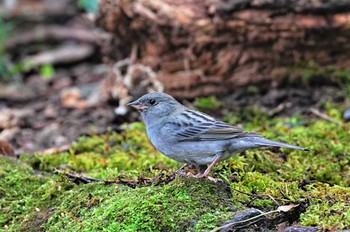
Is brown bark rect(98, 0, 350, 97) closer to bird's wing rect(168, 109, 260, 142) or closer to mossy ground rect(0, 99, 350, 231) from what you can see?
mossy ground rect(0, 99, 350, 231)

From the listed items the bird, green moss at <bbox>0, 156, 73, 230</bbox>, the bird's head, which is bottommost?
green moss at <bbox>0, 156, 73, 230</bbox>

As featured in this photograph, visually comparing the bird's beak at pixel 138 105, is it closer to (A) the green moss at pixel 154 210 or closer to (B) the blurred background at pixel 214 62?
(A) the green moss at pixel 154 210

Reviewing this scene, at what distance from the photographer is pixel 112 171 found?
5.23 meters

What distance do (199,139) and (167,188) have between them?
602mm

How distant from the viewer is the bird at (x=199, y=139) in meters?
4.54

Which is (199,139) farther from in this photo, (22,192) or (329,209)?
(22,192)

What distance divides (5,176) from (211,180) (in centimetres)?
194

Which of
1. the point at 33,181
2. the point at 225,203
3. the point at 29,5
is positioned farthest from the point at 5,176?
the point at 29,5

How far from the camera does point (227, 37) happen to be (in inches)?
311

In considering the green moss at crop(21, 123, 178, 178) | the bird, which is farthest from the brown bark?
the bird

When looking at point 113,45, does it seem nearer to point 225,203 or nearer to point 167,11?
point 167,11

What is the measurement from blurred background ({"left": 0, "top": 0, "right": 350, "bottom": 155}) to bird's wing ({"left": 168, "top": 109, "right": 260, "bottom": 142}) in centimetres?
256

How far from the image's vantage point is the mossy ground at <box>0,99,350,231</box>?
391 cm

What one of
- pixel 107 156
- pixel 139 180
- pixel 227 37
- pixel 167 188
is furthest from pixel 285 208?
pixel 227 37
